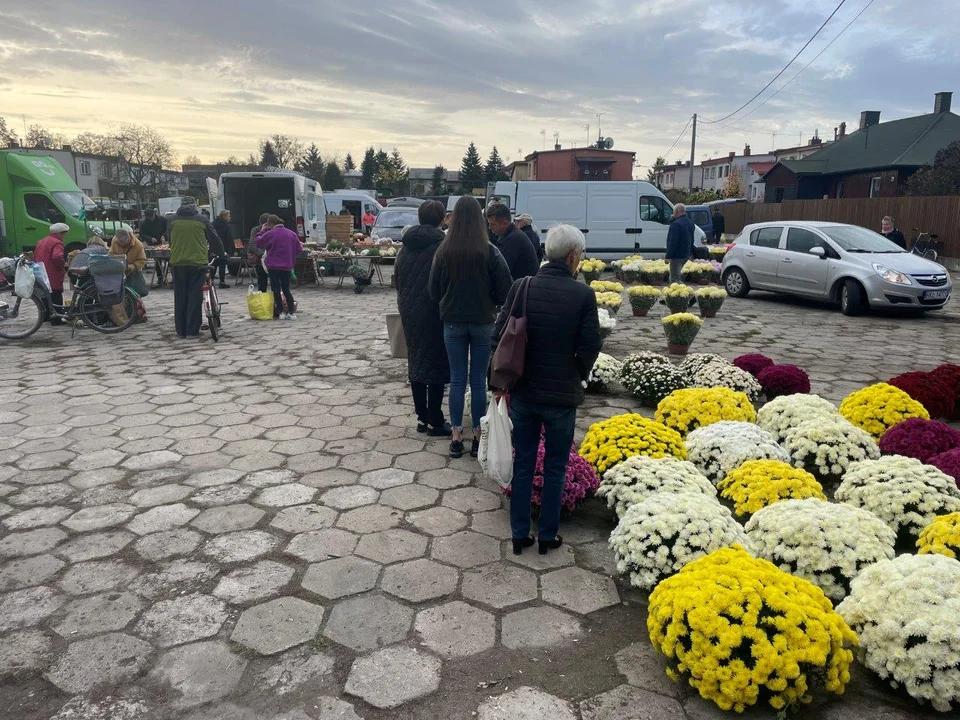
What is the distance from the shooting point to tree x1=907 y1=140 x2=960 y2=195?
23.3m

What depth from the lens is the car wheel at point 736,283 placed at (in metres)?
14.7

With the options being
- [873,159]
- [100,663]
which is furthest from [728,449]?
[873,159]

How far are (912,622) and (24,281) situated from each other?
1065 cm

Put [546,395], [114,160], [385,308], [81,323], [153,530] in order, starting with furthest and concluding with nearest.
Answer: [114,160]
[385,308]
[81,323]
[153,530]
[546,395]

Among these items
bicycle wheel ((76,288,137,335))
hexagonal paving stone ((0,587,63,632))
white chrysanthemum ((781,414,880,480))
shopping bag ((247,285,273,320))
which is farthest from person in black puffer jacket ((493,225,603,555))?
shopping bag ((247,285,273,320))

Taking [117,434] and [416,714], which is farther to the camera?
[117,434]

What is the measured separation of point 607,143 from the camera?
40.3m

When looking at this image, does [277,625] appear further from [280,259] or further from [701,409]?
[280,259]

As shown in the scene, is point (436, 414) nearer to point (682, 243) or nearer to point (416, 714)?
point (416, 714)

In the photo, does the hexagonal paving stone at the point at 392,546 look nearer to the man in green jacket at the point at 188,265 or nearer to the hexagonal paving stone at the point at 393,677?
the hexagonal paving stone at the point at 393,677

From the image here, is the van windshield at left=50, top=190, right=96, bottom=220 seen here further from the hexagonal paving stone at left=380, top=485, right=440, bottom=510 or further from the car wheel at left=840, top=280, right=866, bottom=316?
the car wheel at left=840, top=280, right=866, bottom=316

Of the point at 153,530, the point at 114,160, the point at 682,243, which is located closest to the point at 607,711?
the point at 153,530

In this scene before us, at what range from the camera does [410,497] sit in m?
4.36

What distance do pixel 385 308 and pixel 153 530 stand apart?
30.9 feet
